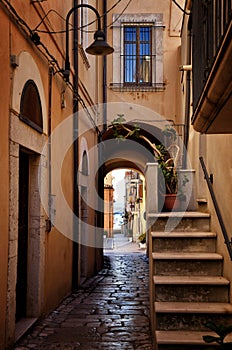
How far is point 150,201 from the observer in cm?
711

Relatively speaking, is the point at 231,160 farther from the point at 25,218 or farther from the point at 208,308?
the point at 25,218

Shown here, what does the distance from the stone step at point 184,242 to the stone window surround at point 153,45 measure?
8.18 meters

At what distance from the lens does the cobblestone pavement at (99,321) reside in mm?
5742

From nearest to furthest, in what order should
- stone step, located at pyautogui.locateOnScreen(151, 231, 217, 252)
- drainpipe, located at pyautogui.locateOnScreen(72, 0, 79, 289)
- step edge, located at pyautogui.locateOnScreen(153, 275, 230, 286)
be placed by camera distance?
step edge, located at pyautogui.locateOnScreen(153, 275, 230, 286)
stone step, located at pyautogui.locateOnScreen(151, 231, 217, 252)
drainpipe, located at pyautogui.locateOnScreen(72, 0, 79, 289)

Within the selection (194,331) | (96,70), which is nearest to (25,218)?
(194,331)

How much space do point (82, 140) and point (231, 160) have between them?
5380 mm

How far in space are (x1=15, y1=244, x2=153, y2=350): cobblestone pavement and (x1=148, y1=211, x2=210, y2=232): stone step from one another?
130 cm

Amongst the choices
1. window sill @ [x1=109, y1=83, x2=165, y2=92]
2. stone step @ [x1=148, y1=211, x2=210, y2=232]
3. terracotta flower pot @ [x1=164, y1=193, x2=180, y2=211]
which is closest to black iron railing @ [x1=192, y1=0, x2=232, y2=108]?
stone step @ [x1=148, y1=211, x2=210, y2=232]

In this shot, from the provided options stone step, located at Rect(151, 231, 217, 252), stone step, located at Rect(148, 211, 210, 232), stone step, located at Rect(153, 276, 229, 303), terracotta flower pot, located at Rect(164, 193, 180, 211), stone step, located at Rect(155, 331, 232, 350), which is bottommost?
stone step, located at Rect(155, 331, 232, 350)

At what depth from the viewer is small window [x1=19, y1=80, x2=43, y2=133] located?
571 centimetres

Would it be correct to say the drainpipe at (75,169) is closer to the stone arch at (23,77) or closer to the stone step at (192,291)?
the stone arch at (23,77)

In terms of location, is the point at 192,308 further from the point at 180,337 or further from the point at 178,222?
the point at 178,222

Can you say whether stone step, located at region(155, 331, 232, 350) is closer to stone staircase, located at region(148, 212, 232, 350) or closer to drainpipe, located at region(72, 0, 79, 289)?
stone staircase, located at region(148, 212, 232, 350)

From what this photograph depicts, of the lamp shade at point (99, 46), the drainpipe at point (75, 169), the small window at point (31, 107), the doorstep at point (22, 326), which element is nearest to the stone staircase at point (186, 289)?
the doorstep at point (22, 326)
